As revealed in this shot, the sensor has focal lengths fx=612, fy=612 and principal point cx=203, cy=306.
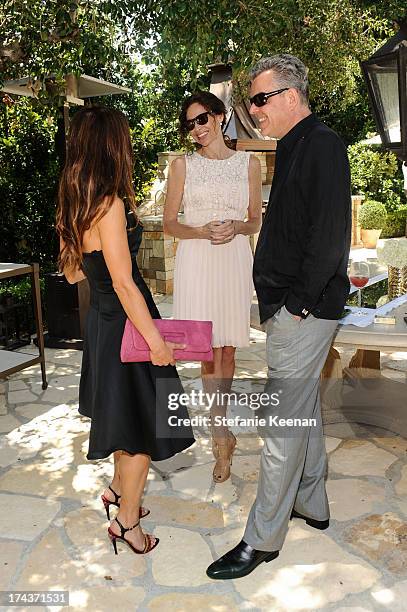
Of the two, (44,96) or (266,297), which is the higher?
(44,96)

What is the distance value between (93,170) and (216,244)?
4.03ft

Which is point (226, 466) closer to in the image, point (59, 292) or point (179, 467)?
point (179, 467)

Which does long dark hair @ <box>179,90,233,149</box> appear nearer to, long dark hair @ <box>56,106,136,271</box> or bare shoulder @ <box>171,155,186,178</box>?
bare shoulder @ <box>171,155,186,178</box>

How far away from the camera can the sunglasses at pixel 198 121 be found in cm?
359

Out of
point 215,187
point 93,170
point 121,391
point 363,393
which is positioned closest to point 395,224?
point 363,393

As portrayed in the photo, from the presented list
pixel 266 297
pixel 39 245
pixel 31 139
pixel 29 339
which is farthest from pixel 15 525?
pixel 31 139

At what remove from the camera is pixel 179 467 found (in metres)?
4.13

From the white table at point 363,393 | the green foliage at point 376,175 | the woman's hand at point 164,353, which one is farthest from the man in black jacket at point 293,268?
the green foliage at point 376,175

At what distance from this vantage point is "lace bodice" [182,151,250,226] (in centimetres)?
375

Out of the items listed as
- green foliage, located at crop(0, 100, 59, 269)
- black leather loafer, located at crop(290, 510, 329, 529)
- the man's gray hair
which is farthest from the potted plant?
the man's gray hair

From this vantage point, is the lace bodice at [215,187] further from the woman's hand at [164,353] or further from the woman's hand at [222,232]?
the woman's hand at [164,353]

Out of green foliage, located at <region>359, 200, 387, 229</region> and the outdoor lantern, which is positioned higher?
the outdoor lantern

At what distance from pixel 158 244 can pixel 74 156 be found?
25.4 feet

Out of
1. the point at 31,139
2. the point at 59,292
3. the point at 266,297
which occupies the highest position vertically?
the point at 31,139
